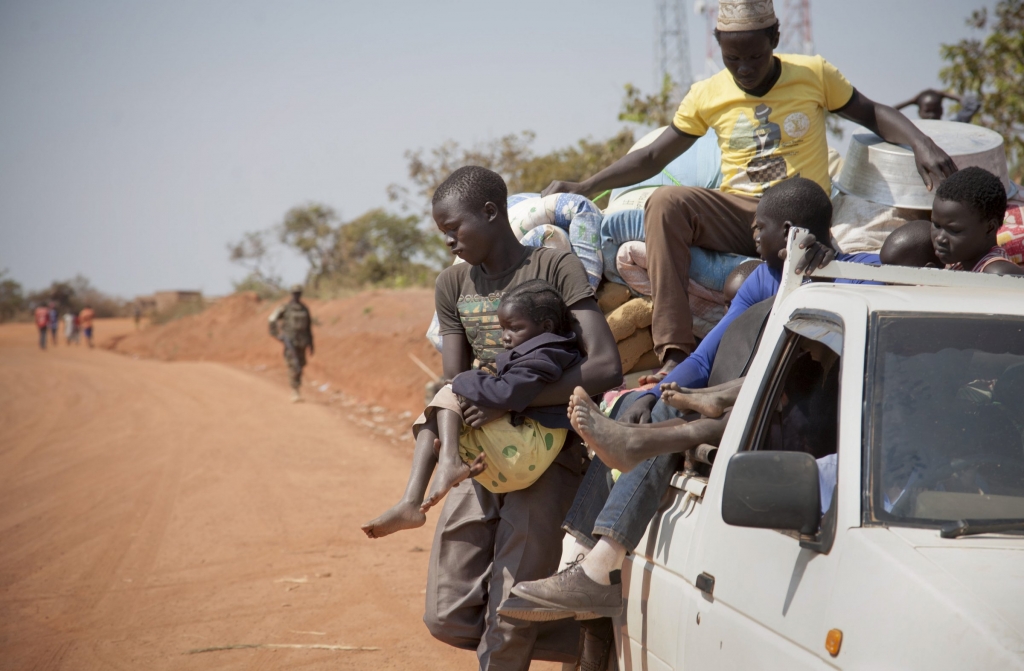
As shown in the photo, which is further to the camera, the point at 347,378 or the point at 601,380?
the point at 347,378

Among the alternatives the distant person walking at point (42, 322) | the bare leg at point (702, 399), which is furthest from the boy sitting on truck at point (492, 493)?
the distant person walking at point (42, 322)

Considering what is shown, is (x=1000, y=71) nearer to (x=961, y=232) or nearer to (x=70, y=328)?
(x=961, y=232)

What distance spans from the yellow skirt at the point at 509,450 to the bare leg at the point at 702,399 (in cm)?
67

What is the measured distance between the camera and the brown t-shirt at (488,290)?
11.9 feet

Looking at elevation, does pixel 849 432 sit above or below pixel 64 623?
above

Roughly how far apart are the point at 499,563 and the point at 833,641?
1741 mm

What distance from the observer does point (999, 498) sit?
2146 mm

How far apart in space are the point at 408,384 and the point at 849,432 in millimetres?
15337

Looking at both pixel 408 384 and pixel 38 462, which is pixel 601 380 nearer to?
pixel 38 462

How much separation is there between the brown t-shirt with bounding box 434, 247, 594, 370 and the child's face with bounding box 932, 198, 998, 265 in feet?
4.65

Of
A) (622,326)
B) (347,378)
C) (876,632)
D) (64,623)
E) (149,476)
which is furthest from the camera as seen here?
(347,378)

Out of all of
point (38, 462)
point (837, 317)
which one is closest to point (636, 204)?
point (837, 317)

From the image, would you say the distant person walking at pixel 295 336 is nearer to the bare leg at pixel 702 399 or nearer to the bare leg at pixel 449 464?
the bare leg at pixel 449 464

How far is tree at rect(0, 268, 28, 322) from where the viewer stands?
2218 inches
